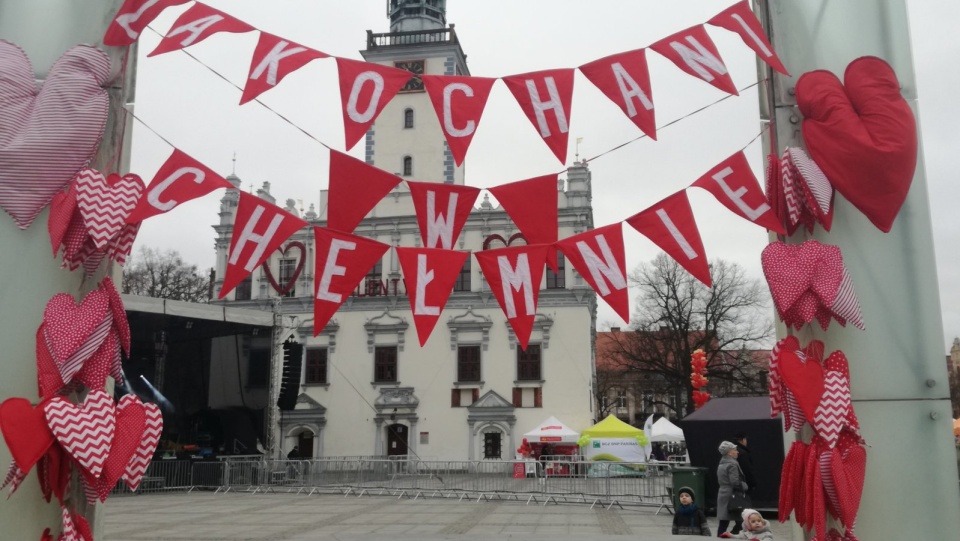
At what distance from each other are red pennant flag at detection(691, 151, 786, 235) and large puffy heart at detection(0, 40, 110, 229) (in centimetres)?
376

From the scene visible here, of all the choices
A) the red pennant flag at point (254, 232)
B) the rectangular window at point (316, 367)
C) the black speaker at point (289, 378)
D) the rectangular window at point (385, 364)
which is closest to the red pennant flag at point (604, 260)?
the red pennant flag at point (254, 232)

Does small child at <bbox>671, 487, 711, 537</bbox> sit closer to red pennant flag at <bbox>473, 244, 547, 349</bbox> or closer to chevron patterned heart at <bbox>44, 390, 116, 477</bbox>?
red pennant flag at <bbox>473, 244, 547, 349</bbox>

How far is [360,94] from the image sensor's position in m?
5.15

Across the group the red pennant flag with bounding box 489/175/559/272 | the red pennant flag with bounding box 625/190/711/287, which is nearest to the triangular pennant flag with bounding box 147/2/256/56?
the red pennant flag with bounding box 489/175/559/272

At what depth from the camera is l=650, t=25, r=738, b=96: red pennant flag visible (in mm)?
5082

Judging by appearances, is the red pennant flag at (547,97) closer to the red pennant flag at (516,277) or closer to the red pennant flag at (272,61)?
the red pennant flag at (516,277)

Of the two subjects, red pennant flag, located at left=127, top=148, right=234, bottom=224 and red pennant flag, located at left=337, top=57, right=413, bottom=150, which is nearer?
red pennant flag, located at left=127, top=148, right=234, bottom=224

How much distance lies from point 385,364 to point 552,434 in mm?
8368

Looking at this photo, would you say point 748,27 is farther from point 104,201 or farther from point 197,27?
point 104,201

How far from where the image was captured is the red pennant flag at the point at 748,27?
15.9ft

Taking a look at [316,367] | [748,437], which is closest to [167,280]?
[316,367]

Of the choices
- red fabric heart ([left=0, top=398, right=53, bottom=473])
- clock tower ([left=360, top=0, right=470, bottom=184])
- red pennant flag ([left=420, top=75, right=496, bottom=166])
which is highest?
clock tower ([left=360, top=0, right=470, bottom=184])

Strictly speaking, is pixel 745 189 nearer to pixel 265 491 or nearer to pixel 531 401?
pixel 265 491

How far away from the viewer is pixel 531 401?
30.8 m
